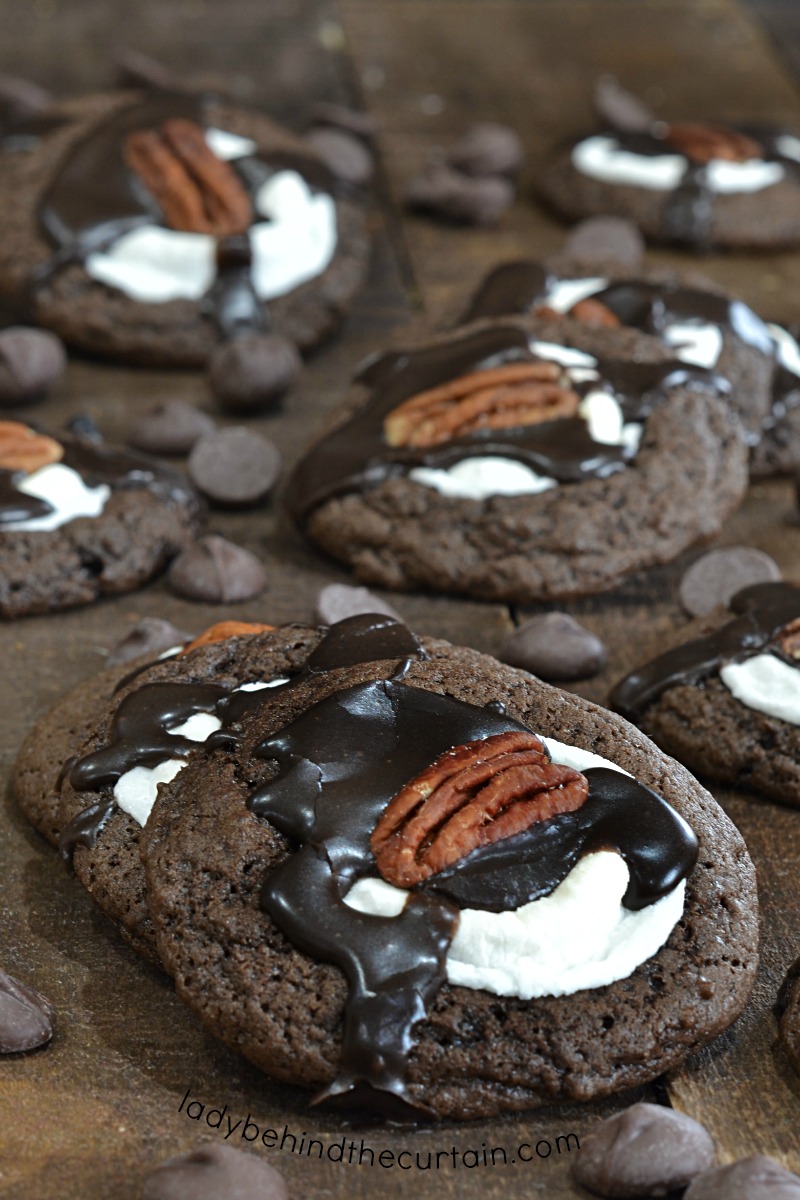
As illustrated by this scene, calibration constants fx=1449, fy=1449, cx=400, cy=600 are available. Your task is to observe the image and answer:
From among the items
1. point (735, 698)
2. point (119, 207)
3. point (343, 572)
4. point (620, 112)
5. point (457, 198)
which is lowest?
point (343, 572)

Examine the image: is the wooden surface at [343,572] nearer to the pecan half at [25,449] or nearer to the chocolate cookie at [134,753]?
the chocolate cookie at [134,753]

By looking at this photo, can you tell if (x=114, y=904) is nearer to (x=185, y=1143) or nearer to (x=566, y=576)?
(x=185, y=1143)

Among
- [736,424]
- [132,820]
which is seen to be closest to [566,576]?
[736,424]

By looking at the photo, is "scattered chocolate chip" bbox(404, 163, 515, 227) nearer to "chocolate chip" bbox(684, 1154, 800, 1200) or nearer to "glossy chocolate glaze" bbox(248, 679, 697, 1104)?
"glossy chocolate glaze" bbox(248, 679, 697, 1104)

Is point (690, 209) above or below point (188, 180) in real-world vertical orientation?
below

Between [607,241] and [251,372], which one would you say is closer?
[251,372]

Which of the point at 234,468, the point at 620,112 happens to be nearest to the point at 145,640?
the point at 234,468

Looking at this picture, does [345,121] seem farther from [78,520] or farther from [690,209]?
[78,520]
